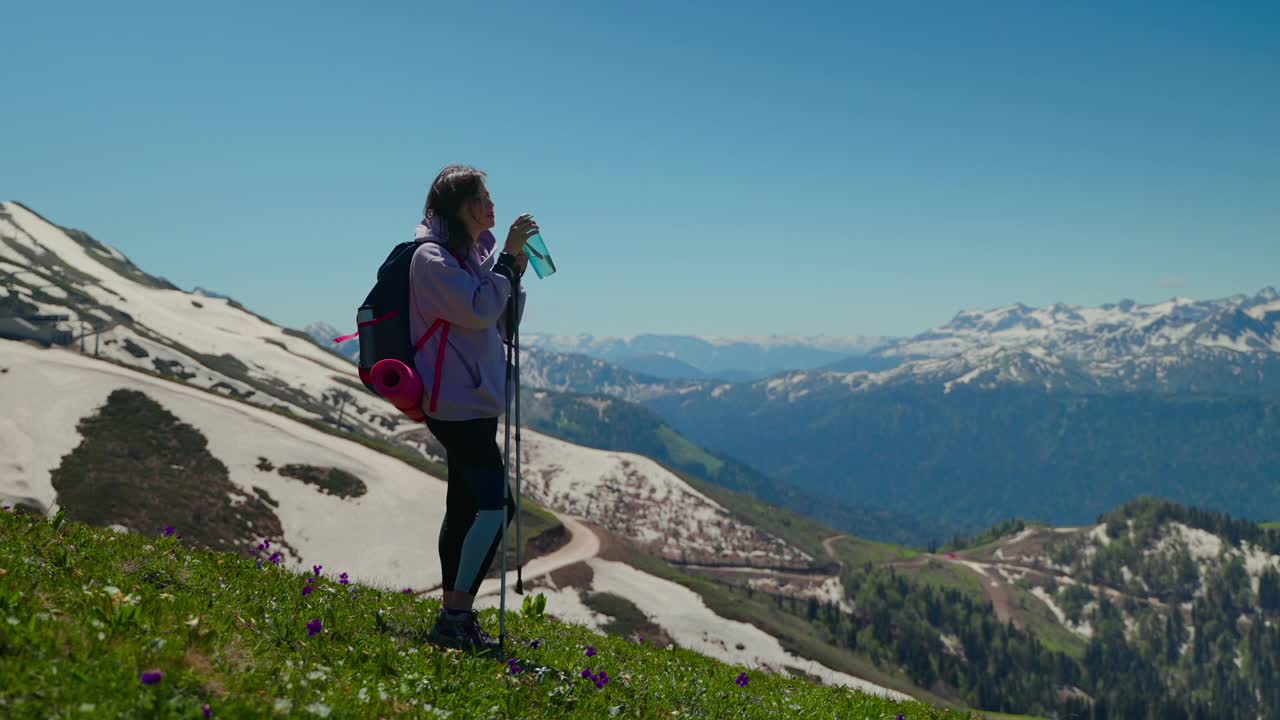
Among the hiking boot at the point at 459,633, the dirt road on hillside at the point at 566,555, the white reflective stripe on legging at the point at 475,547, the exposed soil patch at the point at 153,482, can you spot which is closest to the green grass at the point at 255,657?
the hiking boot at the point at 459,633

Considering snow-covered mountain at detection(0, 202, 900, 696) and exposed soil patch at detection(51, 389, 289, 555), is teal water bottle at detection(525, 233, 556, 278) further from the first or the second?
exposed soil patch at detection(51, 389, 289, 555)

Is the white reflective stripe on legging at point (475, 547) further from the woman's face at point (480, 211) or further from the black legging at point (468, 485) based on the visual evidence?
the woman's face at point (480, 211)

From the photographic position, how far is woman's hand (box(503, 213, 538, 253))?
→ 381 inches

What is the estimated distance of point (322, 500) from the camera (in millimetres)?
83875

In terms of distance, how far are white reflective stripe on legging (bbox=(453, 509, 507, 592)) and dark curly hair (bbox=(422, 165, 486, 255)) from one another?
322 cm

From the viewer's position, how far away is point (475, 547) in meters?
9.01

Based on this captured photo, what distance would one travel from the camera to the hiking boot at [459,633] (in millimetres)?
8961

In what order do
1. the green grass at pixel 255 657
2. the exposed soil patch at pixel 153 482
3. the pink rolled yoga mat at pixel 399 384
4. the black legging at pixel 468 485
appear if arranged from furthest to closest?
the exposed soil patch at pixel 153 482 → the black legging at pixel 468 485 → the pink rolled yoga mat at pixel 399 384 → the green grass at pixel 255 657

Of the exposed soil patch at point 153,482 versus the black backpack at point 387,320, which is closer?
the black backpack at point 387,320

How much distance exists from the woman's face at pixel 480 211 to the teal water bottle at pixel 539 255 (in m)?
0.55

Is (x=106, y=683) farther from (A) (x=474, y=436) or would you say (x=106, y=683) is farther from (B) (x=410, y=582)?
(B) (x=410, y=582)

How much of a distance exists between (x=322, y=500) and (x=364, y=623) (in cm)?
8175

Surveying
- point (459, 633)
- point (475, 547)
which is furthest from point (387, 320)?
point (459, 633)

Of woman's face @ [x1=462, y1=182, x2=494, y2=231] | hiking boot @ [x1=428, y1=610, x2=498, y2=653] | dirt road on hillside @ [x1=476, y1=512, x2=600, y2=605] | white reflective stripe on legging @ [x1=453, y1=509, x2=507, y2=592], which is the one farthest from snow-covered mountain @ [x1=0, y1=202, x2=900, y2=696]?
woman's face @ [x1=462, y1=182, x2=494, y2=231]
